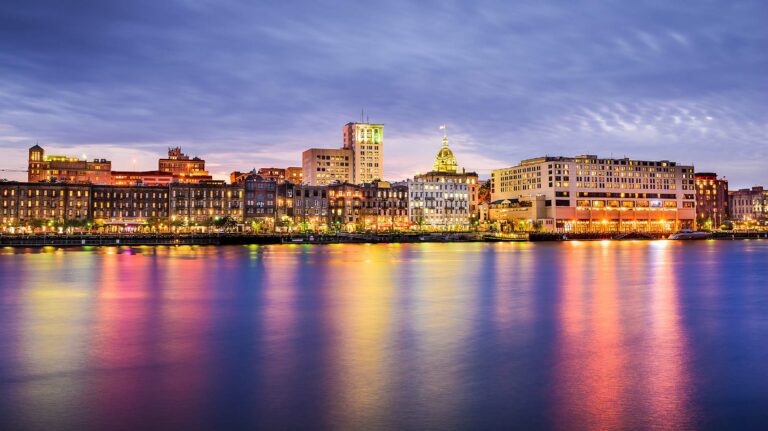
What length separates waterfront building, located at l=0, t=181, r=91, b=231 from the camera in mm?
131375

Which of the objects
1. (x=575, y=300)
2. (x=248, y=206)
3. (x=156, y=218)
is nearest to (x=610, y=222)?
(x=248, y=206)

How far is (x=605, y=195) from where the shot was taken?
180 m

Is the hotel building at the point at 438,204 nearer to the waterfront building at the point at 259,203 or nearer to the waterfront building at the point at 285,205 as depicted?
the waterfront building at the point at 285,205

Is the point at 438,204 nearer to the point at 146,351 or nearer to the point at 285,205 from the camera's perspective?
the point at 285,205

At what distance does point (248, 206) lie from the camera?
144m

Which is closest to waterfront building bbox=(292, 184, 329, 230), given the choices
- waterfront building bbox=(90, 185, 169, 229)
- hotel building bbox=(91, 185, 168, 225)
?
waterfront building bbox=(90, 185, 169, 229)

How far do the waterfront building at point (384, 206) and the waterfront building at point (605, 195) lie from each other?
122 ft

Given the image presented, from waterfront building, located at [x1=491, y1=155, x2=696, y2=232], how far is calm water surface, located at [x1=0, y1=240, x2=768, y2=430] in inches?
5325

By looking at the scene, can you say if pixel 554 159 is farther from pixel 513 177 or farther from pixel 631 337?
pixel 631 337

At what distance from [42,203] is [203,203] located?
1174 inches

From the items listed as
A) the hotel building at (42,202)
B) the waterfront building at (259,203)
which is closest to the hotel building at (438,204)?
the waterfront building at (259,203)

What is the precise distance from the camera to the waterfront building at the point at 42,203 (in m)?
131

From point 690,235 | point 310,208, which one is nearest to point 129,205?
point 310,208

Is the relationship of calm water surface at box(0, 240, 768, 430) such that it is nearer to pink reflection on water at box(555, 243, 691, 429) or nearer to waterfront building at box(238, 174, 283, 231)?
pink reflection on water at box(555, 243, 691, 429)
